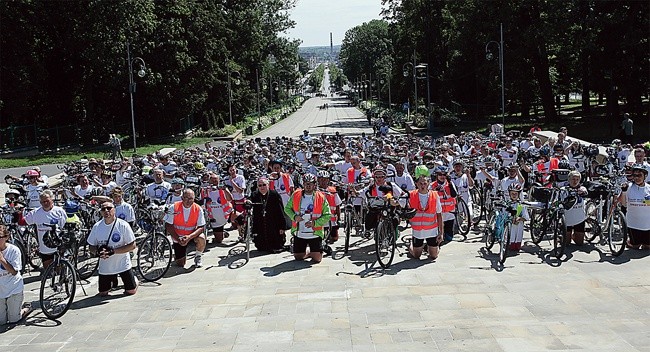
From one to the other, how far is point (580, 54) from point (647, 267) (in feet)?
107

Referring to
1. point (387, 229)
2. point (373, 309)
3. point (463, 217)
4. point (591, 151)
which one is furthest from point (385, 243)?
point (591, 151)

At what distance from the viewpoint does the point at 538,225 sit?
42.9 feet

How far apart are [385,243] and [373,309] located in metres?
2.56

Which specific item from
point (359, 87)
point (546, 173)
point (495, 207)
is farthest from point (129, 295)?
point (359, 87)

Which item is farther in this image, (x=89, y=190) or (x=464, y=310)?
(x=89, y=190)

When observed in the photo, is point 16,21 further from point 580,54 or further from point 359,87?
point 359,87

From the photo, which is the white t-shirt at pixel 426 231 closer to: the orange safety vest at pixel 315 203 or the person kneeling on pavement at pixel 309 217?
the person kneeling on pavement at pixel 309 217

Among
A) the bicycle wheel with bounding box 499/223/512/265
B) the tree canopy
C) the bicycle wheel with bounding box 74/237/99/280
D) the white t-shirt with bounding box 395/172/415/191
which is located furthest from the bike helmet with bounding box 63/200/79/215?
the tree canopy

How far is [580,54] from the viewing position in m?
40.8

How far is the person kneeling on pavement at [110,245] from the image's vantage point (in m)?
10.4

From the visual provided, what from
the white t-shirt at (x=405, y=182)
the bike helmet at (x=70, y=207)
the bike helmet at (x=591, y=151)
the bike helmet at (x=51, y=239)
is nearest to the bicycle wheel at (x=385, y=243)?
the white t-shirt at (x=405, y=182)

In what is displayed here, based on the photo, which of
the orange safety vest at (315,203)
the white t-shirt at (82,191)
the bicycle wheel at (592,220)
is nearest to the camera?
the orange safety vest at (315,203)

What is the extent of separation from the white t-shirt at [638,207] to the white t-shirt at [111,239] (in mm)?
8699

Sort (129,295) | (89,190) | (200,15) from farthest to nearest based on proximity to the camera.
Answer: (200,15) < (89,190) < (129,295)
